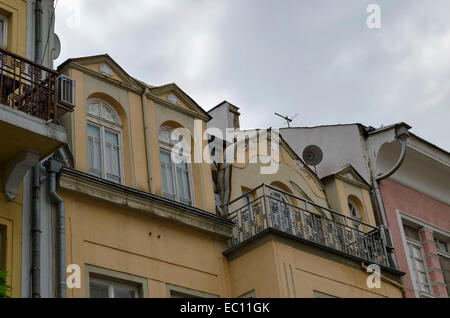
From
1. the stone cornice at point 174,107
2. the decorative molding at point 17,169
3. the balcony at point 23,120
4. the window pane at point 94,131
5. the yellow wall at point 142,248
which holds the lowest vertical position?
the yellow wall at point 142,248

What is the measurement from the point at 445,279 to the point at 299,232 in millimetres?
5771

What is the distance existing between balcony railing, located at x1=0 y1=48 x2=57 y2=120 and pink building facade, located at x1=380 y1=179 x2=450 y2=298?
9759mm

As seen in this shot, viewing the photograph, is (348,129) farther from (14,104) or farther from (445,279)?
(14,104)

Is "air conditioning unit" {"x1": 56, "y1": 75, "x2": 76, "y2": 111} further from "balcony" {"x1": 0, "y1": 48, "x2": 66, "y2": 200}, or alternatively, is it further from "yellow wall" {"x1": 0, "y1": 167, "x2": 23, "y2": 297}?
"yellow wall" {"x1": 0, "y1": 167, "x2": 23, "y2": 297}

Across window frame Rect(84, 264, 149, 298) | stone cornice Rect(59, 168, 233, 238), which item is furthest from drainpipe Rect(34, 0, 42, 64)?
window frame Rect(84, 264, 149, 298)

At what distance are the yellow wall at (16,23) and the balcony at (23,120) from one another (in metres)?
Answer: 1.09

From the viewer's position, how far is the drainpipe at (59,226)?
573 inches

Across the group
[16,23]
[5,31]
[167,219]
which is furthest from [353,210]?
[5,31]

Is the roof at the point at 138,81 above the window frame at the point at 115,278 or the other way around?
above

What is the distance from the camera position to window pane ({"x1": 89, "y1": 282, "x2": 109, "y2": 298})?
15.4m

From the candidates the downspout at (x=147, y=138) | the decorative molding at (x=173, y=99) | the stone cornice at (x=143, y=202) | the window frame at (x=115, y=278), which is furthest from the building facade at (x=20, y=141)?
Result: the decorative molding at (x=173, y=99)

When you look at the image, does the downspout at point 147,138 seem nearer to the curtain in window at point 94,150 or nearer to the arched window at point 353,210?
the curtain in window at point 94,150

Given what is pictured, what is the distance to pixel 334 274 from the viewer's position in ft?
59.7
